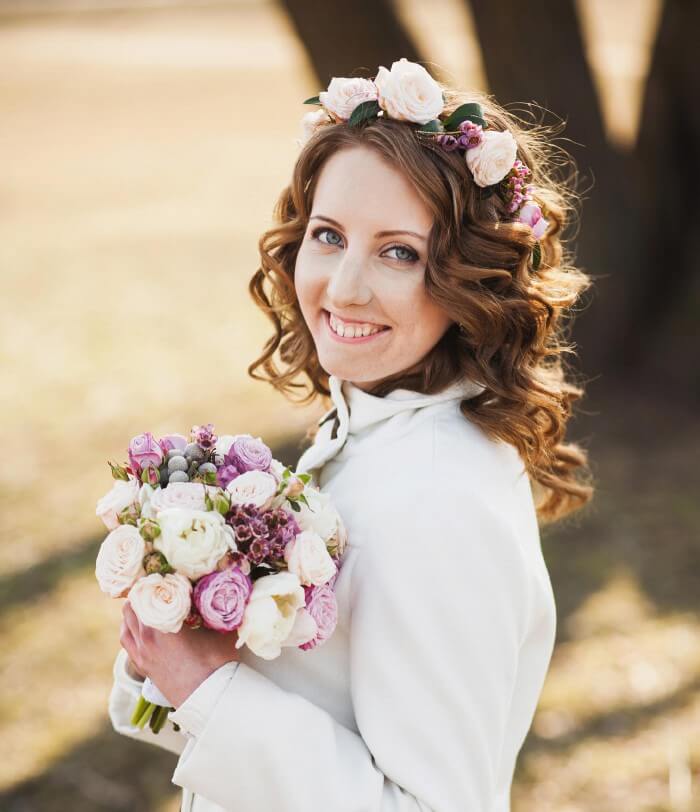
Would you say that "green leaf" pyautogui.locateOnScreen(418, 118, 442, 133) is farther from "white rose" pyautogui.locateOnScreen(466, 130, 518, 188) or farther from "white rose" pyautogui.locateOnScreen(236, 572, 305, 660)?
"white rose" pyautogui.locateOnScreen(236, 572, 305, 660)

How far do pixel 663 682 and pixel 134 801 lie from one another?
2.54 metres

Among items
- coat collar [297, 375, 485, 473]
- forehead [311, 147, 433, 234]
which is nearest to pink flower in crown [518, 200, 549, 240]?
forehead [311, 147, 433, 234]

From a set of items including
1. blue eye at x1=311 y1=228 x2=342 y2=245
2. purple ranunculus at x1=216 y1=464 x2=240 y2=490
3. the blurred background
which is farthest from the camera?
the blurred background

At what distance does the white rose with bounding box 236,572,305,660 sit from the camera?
188 centimetres

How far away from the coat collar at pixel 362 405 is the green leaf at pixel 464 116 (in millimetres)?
578

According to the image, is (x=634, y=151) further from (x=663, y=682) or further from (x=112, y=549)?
(x=112, y=549)

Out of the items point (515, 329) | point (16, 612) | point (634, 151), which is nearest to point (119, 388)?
point (16, 612)

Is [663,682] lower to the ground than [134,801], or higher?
lower

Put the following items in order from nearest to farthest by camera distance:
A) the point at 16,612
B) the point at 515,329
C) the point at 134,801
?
the point at 515,329
the point at 134,801
the point at 16,612

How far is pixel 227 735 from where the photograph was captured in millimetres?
1986

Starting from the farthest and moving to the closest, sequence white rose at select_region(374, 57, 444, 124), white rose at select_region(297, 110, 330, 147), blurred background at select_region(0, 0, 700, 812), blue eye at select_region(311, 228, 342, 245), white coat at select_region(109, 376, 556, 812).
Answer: blurred background at select_region(0, 0, 700, 812) → white rose at select_region(297, 110, 330, 147) → blue eye at select_region(311, 228, 342, 245) → white rose at select_region(374, 57, 444, 124) → white coat at select_region(109, 376, 556, 812)

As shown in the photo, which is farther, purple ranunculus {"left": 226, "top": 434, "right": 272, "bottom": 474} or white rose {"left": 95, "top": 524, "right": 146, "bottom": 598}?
purple ranunculus {"left": 226, "top": 434, "right": 272, "bottom": 474}

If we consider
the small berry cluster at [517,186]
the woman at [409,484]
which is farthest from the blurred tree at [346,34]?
the small berry cluster at [517,186]

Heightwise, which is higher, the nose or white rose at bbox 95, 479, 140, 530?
the nose
